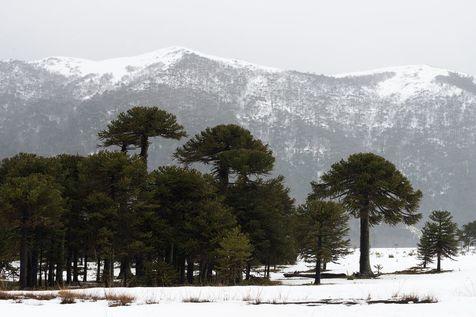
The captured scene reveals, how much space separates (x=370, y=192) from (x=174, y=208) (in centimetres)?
1472

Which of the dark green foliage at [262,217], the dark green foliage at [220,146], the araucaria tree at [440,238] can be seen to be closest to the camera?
the dark green foliage at [262,217]

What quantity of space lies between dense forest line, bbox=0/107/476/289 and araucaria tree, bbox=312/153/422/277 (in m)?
0.08

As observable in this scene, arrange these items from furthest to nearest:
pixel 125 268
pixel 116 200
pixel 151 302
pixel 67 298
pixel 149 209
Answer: pixel 149 209 < pixel 116 200 < pixel 125 268 < pixel 67 298 < pixel 151 302

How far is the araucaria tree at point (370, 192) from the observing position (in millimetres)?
33938

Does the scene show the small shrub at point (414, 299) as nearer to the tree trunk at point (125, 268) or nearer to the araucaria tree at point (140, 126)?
the tree trunk at point (125, 268)

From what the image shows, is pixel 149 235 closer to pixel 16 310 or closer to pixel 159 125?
pixel 159 125

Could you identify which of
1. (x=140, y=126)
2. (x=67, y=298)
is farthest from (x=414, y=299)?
(x=140, y=126)

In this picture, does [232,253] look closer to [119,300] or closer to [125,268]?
[125,268]

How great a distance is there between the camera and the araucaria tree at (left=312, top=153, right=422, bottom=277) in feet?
111

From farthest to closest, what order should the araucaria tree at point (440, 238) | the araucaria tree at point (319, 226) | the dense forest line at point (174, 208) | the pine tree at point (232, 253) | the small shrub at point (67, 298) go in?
the araucaria tree at point (440, 238)
the araucaria tree at point (319, 226)
the dense forest line at point (174, 208)
the pine tree at point (232, 253)
the small shrub at point (67, 298)

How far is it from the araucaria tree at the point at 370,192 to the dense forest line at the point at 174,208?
76 millimetres

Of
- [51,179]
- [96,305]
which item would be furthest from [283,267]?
[96,305]

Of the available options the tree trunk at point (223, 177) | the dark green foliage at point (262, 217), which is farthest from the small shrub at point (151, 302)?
the tree trunk at point (223, 177)

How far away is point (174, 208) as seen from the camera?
30344 millimetres
